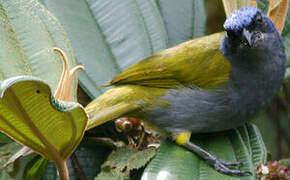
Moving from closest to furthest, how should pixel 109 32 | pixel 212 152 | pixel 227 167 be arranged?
pixel 227 167
pixel 212 152
pixel 109 32

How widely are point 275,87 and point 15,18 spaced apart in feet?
3.93

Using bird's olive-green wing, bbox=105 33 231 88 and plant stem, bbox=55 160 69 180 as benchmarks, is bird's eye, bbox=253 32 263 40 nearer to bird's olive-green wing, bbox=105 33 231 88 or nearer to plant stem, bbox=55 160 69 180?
bird's olive-green wing, bbox=105 33 231 88

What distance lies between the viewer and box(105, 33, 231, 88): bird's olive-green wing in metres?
2.13

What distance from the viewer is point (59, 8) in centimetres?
238

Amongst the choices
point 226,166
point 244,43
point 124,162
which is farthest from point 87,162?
point 244,43

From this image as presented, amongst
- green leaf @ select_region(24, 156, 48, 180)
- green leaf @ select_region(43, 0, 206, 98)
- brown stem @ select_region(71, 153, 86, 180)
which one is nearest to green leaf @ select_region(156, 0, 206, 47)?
green leaf @ select_region(43, 0, 206, 98)

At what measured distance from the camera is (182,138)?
2078 millimetres

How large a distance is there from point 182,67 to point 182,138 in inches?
13.3

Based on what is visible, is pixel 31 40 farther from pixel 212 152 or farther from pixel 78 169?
pixel 212 152

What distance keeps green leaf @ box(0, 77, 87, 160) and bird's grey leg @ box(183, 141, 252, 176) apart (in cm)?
57

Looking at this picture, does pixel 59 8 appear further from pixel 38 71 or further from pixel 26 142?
pixel 26 142

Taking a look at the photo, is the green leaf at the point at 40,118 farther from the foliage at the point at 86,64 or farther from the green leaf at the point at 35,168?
→ the green leaf at the point at 35,168

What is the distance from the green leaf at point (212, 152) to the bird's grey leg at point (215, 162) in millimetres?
18

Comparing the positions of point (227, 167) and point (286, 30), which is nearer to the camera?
point (227, 167)
